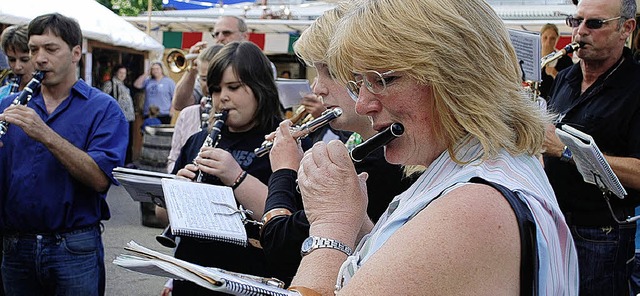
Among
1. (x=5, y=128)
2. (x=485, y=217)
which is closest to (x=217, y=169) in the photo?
(x=5, y=128)

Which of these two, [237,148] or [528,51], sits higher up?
[528,51]

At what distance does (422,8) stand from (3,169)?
9.15 feet

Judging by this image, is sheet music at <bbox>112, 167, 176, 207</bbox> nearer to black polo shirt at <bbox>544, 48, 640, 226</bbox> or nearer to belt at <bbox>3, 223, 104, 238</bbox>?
belt at <bbox>3, 223, 104, 238</bbox>

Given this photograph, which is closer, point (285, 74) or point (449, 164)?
point (449, 164)

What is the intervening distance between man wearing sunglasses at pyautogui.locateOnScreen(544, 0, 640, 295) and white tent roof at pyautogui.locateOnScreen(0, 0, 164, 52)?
7.82 metres

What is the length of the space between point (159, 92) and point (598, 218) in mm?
11557

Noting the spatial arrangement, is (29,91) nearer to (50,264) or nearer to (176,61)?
(50,264)

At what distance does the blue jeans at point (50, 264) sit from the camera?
3.37m

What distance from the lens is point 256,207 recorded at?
114 inches

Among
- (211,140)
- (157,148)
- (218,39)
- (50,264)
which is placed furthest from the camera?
(157,148)

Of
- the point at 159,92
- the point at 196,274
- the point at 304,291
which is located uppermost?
the point at 196,274

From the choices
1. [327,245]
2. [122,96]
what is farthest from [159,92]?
[327,245]

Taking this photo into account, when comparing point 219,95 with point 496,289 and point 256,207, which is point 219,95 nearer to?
→ point 256,207

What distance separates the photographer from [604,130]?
350 cm
